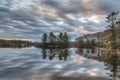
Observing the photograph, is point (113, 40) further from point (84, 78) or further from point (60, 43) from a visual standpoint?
point (60, 43)

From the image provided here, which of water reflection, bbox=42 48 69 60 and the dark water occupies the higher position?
water reflection, bbox=42 48 69 60

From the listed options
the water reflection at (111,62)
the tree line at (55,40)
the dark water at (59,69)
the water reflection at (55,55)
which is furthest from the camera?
the tree line at (55,40)

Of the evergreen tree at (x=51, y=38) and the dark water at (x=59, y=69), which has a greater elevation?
the evergreen tree at (x=51, y=38)

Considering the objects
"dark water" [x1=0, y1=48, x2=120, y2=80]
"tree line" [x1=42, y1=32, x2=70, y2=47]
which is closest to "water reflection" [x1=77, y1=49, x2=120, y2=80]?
"dark water" [x1=0, y1=48, x2=120, y2=80]

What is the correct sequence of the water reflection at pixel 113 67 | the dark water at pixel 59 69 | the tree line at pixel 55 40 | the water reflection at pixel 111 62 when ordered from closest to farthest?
the dark water at pixel 59 69 < the water reflection at pixel 113 67 < the water reflection at pixel 111 62 < the tree line at pixel 55 40

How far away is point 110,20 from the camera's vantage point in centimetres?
8919

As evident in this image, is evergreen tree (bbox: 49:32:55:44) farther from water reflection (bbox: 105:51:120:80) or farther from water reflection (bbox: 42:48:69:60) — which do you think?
water reflection (bbox: 105:51:120:80)

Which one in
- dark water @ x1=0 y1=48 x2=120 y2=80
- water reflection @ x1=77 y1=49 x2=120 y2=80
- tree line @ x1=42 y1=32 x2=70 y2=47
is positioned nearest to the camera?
dark water @ x1=0 y1=48 x2=120 y2=80

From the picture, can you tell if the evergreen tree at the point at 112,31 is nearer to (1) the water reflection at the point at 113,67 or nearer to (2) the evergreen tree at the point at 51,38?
(1) the water reflection at the point at 113,67

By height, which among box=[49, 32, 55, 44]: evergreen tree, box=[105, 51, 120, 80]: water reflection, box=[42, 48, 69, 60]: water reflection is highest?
box=[49, 32, 55, 44]: evergreen tree

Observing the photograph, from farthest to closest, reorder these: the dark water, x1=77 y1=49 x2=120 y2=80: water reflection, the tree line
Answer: the tree line
x1=77 y1=49 x2=120 y2=80: water reflection
the dark water

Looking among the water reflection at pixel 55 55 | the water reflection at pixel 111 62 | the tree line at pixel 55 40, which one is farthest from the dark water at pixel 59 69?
the tree line at pixel 55 40

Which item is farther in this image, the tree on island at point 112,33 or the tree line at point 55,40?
the tree line at point 55,40

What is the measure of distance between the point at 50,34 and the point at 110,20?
98026mm
